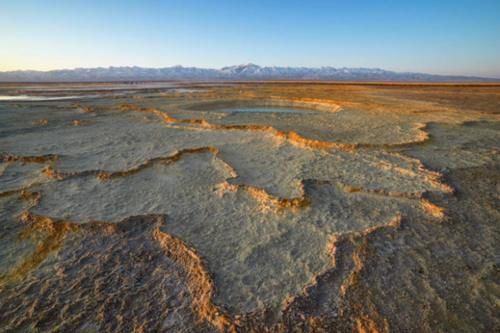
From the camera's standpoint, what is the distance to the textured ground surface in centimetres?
254

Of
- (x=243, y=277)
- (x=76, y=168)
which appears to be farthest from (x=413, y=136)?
(x=76, y=168)

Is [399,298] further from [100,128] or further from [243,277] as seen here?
[100,128]

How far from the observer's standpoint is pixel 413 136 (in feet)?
27.5

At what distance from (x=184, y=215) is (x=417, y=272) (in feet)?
10.1

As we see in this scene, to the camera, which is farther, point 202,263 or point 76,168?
point 76,168

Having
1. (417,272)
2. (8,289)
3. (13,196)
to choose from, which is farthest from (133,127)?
(417,272)

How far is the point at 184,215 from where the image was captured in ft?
13.8

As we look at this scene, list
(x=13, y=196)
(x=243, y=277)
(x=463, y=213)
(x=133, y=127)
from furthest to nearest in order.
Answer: (x=133, y=127), (x=13, y=196), (x=463, y=213), (x=243, y=277)

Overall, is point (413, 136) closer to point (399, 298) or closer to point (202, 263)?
point (399, 298)

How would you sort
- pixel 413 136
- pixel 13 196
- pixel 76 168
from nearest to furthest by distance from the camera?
pixel 13 196, pixel 76 168, pixel 413 136

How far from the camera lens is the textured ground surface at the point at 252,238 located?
254 cm

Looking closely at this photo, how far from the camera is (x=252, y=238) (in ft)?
12.0

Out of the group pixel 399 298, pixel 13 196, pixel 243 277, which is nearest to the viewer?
pixel 399 298

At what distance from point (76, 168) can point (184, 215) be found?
11.0 feet
